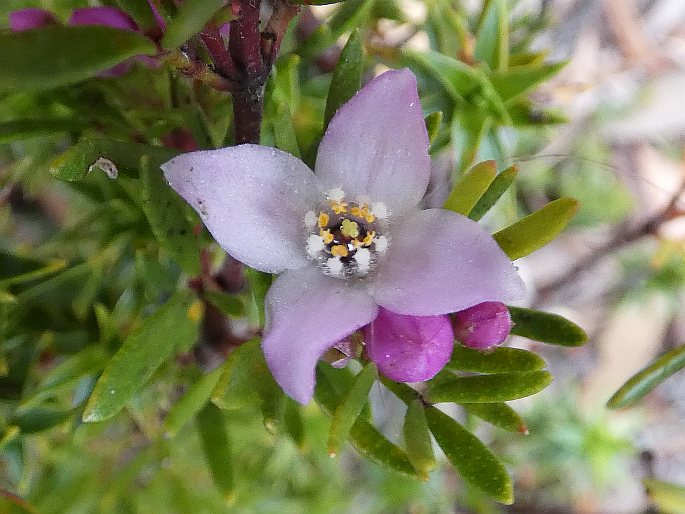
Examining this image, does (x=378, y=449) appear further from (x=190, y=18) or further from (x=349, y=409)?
(x=190, y=18)

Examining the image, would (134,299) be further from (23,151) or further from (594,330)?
(594,330)

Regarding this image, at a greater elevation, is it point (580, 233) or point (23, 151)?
point (23, 151)

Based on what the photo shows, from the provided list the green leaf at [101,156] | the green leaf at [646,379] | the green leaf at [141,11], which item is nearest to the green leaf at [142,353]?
the green leaf at [101,156]

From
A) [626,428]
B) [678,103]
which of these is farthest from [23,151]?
[678,103]

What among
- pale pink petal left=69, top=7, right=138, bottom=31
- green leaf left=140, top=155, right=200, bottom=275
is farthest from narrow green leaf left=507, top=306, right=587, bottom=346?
pale pink petal left=69, top=7, right=138, bottom=31

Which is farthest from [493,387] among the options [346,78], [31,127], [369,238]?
[31,127]
